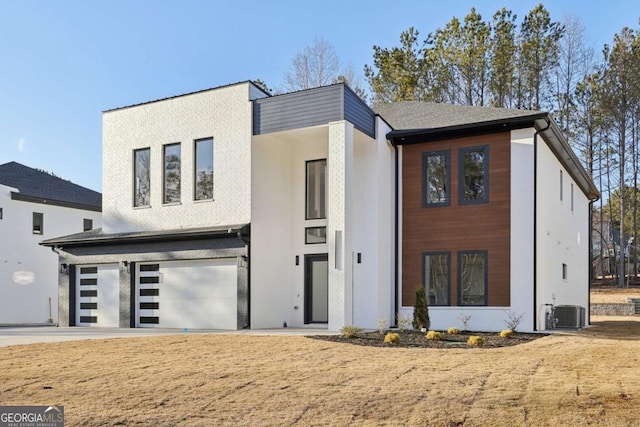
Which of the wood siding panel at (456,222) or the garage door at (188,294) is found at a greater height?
the wood siding panel at (456,222)

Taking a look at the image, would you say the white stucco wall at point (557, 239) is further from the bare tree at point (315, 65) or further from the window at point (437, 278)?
the bare tree at point (315, 65)

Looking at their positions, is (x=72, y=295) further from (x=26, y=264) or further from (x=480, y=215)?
A: (x=480, y=215)

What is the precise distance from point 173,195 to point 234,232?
10.2ft

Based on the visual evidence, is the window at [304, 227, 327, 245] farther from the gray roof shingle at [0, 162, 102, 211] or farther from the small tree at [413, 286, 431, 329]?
the gray roof shingle at [0, 162, 102, 211]

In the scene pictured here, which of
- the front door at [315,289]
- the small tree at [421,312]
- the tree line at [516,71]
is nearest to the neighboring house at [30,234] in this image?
the front door at [315,289]

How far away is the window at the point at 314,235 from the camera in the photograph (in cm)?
1683

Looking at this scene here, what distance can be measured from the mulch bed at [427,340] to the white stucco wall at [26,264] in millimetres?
16396

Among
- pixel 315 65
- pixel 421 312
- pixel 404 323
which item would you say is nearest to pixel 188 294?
pixel 404 323

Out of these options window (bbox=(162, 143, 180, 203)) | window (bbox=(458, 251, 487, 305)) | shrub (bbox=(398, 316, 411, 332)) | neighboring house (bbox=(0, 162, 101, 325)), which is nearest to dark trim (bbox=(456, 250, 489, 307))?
window (bbox=(458, 251, 487, 305))

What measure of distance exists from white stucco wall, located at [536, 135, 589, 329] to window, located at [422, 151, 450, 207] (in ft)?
7.36

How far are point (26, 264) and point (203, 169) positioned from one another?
1165 centimetres

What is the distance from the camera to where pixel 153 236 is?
16.8 metres

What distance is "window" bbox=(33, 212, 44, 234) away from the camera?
81.8 feet

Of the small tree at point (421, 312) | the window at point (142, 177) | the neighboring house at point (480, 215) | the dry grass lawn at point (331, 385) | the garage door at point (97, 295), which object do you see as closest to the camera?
the dry grass lawn at point (331, 385)
